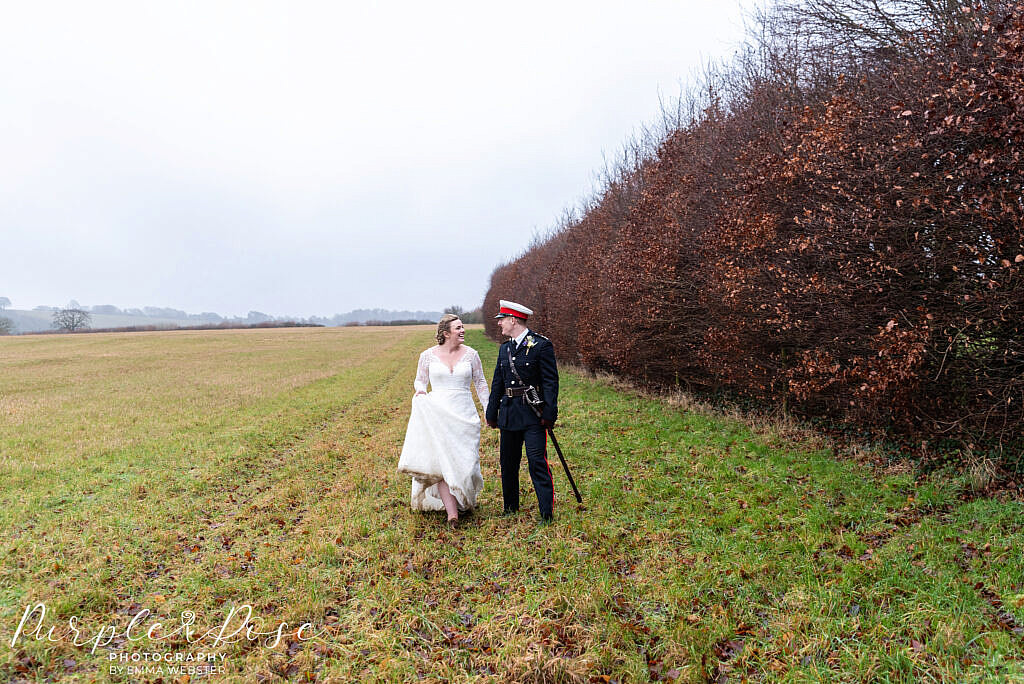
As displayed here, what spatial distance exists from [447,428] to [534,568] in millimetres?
1778

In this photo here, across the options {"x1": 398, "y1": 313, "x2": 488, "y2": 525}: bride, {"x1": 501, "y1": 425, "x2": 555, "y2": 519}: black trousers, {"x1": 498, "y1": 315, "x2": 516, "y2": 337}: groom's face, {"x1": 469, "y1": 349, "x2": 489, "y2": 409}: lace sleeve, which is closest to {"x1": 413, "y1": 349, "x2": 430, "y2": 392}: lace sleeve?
{"x1": 398, "y1": 313, "x2": 488, "y2": 525}: bride

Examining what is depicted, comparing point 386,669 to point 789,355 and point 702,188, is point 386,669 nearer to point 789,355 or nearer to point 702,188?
point 789,355

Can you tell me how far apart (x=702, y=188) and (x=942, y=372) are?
6.57 m

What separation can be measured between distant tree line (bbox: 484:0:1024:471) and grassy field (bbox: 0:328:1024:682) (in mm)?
1229

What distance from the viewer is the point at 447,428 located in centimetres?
605

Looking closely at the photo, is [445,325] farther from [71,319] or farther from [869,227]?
[71,319]

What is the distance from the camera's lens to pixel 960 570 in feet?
14.8

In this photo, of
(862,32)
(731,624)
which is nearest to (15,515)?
(731,624)

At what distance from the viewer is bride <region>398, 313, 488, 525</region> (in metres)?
6.04

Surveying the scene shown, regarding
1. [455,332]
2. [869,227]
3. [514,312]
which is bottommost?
[455,332]

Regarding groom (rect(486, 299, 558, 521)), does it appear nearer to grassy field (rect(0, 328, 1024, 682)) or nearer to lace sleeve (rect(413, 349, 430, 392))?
grassy field (rect(0, 328, 1024, 682))

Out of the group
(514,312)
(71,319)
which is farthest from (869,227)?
(71,319)

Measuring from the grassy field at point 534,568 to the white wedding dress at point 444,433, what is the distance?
2.33 ft

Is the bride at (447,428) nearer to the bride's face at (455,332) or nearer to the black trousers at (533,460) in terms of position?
the bride's face at (455,332)
